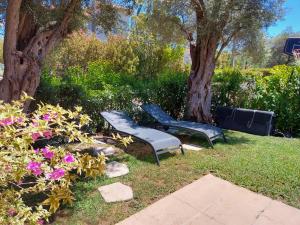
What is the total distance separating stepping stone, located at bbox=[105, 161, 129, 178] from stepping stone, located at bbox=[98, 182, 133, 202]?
40 cm

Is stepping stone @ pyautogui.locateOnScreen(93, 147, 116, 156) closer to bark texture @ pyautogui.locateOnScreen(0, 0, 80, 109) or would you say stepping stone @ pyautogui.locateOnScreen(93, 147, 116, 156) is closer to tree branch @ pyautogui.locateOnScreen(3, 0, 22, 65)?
bark texture @ pyautogui.locateOnScreen(0, 0, 80, 109)

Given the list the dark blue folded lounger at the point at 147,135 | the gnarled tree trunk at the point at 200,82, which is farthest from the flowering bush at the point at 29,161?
the gnarled tree trunk at the point at 200,82

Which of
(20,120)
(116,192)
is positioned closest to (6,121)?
(20,120)

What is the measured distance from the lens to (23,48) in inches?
237

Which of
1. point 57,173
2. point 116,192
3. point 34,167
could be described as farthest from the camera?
point 116,192

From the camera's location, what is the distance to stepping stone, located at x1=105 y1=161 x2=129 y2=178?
5.53m

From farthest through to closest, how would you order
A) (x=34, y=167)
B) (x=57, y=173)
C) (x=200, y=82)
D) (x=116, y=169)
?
(x=200, y=82) → (x=116, y=169) → (x=57, y=173) → (x=34, y=167)

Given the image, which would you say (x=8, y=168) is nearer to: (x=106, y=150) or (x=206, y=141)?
(x=106, y=150)

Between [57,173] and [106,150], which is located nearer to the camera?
[57,173]

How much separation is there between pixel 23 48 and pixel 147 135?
10.9 ft

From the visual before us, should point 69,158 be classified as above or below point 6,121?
below

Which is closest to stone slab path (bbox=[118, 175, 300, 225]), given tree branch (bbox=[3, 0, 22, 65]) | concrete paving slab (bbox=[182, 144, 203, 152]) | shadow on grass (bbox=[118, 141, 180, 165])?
shadow on grass (bbox=[118, 141, 180, 165])

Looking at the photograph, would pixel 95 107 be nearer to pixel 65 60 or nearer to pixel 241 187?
pixel 241 187

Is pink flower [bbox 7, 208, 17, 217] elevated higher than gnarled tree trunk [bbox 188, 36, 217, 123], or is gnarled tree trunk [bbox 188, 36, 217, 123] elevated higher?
gnarled tree trunk [bbox 188, 36, 217, 123]
